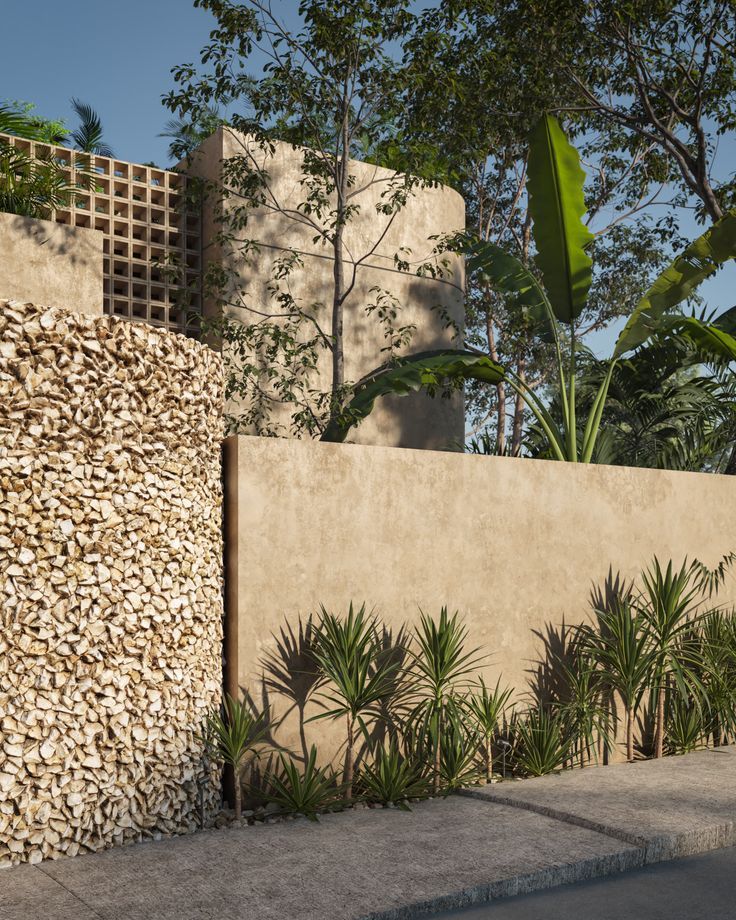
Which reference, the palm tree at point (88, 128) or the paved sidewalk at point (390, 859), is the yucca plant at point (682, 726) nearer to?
the paved sidewalk at point (390, 859)

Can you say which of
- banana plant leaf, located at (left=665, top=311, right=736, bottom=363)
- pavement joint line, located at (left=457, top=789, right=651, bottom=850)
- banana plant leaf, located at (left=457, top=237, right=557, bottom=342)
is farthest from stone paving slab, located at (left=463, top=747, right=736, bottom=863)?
banana plant leaf, located at (left=457, top=237, right=557, bottom=342)

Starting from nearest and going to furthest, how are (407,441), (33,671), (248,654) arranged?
1. (33,671)
2. (248,654)
3. (407,441)

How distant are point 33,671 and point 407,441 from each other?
8.59m

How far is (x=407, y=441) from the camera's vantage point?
510 inches

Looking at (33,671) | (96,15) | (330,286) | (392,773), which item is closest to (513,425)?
(330,286)

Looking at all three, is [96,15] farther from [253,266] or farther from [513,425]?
[513,425]

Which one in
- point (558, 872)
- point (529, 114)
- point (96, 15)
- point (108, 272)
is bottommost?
point (558, 872)

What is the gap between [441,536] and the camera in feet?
22.1

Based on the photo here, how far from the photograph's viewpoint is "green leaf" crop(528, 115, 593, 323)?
9.52 metres

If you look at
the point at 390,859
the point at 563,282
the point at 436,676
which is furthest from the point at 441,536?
the point at 563,282

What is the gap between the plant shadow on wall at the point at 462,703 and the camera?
5.72 m

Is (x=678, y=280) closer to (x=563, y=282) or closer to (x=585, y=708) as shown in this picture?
(x=563, y=282)

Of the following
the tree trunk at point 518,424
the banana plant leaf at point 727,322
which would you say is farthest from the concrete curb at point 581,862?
the tree trunk at point 518,424

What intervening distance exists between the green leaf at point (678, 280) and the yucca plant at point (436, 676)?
440 centimetres
